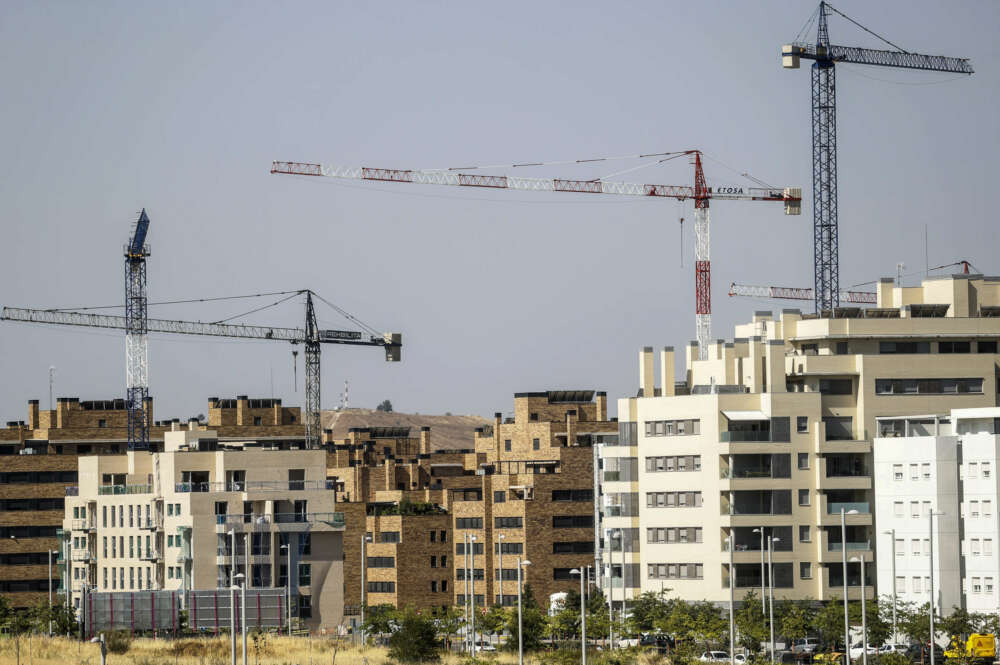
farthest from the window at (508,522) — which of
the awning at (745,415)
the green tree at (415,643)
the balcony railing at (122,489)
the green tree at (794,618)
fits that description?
the green tree at (415,643)

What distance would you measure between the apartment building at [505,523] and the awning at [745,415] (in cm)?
2495

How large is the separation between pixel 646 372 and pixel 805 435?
1622 centimetres

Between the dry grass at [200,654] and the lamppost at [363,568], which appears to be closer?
the dry grass at [200,654]

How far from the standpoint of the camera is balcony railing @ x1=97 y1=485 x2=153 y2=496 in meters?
160

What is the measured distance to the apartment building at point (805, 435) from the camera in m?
135

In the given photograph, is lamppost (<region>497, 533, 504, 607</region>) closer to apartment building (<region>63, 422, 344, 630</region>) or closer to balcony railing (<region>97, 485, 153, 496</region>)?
apartment building (<region>63, 422, 344, 630</region>)

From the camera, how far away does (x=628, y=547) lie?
144500 mm

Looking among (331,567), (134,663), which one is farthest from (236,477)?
(134,663)

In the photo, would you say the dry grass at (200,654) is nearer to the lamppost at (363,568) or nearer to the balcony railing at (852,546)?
the lamppost at (363,568)

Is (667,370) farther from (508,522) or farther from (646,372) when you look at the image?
(508,522)

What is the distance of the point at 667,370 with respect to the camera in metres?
148

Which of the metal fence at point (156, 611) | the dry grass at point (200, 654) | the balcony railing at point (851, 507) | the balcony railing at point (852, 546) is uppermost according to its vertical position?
the balcony railing at point (851, 507)

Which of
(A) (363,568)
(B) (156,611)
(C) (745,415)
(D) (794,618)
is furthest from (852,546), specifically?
(A) (363,568)

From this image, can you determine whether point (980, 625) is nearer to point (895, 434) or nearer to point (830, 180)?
point (895, 434)
